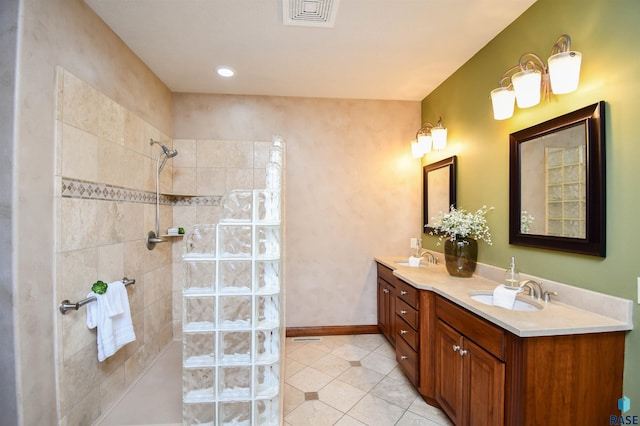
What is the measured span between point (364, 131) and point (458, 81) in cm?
106

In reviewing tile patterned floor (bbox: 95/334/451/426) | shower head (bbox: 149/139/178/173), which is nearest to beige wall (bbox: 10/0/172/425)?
tile patterned floor (bbox: 95/334/451/426)

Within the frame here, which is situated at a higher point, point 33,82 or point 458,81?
point 458,81

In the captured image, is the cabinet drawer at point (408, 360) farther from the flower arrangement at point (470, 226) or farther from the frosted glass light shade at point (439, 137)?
the frosted glass light shade at point (439, 137)

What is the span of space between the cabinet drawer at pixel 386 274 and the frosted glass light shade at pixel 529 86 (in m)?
1.67

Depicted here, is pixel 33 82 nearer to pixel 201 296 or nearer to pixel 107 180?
pixel 107 180

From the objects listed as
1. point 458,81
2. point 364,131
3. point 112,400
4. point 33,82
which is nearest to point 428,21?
point 458,81

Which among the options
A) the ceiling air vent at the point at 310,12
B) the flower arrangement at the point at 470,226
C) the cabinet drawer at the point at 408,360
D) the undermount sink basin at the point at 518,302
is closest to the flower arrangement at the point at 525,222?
the flower arrangement at the point at 470,226

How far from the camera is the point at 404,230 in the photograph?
3354mm

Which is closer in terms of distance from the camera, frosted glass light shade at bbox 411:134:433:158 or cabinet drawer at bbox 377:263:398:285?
cabinet drawer at bbox 377:263:398:285

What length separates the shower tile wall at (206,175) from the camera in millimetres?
2973

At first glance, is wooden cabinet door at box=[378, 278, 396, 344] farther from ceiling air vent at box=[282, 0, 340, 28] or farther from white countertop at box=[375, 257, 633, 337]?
ceiling air vent at box=[282, 0, 340, 28]

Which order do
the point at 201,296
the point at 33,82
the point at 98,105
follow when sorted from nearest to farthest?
the point at 33,82
the point at 201,296
the point at 98,105

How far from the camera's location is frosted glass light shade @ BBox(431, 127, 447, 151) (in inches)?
109

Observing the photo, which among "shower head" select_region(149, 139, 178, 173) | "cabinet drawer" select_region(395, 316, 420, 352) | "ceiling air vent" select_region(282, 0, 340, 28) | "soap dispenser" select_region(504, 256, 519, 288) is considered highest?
"ceiling air vent" select_region(282, 0, 340, 28)
